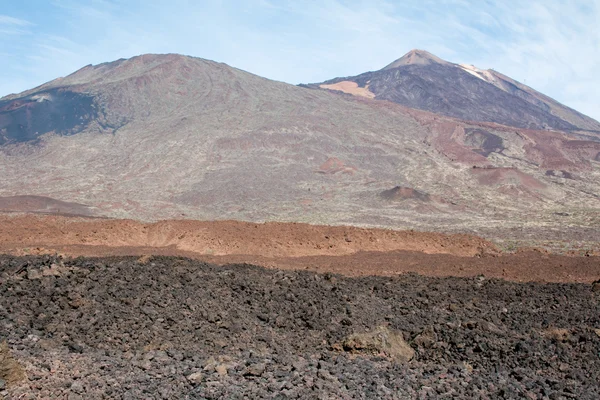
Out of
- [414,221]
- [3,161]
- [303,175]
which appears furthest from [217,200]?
[3,161]

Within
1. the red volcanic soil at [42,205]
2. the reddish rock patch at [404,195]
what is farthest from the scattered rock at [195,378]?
the reddish rock patch at [404,195]

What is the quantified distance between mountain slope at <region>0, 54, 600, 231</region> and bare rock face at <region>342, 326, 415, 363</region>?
85.0 ft

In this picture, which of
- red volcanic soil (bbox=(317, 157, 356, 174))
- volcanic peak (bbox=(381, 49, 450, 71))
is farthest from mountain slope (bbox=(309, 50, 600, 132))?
red volcanic soil (bbox=(317, 157, 356, 174))

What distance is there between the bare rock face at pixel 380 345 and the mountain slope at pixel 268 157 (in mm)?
25903

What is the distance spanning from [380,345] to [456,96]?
330 ft

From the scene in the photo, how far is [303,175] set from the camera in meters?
51.1

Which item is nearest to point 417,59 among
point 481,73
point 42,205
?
point 481,73

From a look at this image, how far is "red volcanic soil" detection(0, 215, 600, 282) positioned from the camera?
14.4 m

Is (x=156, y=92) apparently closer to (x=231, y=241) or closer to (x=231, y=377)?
(x=231, y=241)

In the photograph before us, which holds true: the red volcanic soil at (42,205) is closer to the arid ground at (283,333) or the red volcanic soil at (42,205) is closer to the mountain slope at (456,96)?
the arid ground at (283,333)

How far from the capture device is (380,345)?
751 centimetres

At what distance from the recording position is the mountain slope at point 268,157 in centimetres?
4088

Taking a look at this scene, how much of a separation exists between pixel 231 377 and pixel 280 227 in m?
13.7

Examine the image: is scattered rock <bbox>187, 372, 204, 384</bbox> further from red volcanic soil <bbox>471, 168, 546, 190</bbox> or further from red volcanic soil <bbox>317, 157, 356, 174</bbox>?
red volcanic soil <bbox>317, 157, 356, 174</bbox>
